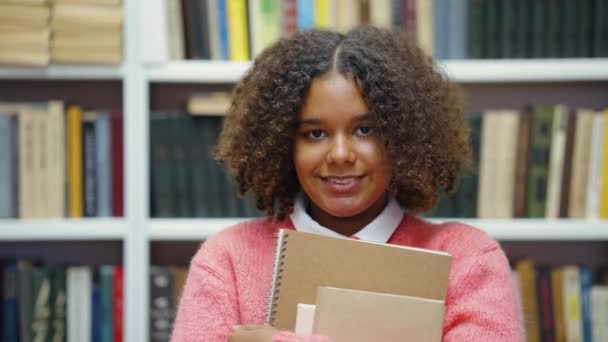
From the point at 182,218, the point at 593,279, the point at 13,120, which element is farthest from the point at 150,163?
the point at 593,279

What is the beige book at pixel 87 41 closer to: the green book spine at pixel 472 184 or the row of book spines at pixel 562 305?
the green book spine at pixel 472 184

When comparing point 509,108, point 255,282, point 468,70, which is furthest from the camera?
point 509,108

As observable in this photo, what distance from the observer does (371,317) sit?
84cm

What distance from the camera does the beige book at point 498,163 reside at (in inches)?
62.4

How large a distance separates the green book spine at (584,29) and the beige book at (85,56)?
3.35 ft

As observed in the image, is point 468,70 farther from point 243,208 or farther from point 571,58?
point 243,208

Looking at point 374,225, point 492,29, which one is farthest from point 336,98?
point 492,29

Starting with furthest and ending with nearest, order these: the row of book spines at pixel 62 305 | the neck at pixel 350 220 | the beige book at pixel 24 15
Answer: the row of book spines at pixel 62 305 < the beige book at pixel 24 15 < the neck at pixel 350 220

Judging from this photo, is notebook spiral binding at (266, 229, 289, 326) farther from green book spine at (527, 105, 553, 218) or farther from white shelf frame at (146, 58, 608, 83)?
green book spine at (527, 105, 553, 218)

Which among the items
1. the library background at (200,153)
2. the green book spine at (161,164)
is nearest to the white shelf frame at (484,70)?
the library background at (200,153)

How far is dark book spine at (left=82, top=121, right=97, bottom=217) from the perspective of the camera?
1.61m

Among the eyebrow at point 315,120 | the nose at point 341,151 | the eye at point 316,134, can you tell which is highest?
the eyebrow at point 315,120

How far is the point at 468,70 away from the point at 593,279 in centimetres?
69

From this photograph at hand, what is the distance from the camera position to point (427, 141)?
1000mm
